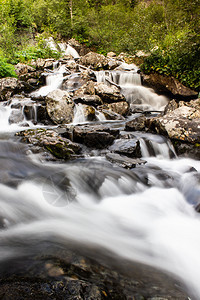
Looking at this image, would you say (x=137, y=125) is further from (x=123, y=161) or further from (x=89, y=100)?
(x=89, y=100)

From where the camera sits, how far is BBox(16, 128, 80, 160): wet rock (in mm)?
4512

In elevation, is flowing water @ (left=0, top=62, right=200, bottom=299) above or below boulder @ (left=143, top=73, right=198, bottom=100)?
below

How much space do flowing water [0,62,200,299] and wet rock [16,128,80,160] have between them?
0.96 feet

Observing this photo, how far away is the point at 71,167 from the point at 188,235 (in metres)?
2.49

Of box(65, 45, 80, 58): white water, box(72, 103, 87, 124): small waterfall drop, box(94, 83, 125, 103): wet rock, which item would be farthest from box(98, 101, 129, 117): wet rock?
box(65, 45, 80, 58): white water

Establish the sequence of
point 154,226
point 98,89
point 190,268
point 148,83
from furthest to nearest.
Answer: point 148,83 → point 98,89 → point 154,226 → point 190,268

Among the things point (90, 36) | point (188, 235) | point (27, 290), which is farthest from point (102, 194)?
point (90, 36)

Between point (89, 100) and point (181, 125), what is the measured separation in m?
4.57

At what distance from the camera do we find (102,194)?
11.5ft

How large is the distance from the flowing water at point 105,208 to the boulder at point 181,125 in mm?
681

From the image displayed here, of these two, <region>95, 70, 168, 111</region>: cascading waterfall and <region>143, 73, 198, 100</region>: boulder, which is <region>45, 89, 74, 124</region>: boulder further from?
<region>143, 73, 198, 100</region>: boulder

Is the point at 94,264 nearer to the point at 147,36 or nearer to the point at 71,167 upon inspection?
the point at 71,167

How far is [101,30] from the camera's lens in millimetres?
20766

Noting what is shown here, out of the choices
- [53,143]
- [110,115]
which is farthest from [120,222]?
[110,115]
